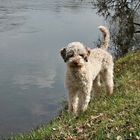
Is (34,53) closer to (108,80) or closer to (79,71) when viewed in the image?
(108,80)

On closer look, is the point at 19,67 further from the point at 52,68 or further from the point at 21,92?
the point at 21,92

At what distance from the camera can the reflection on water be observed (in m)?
13.3

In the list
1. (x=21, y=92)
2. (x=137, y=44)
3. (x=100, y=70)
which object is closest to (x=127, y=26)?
(x=137, y=44)

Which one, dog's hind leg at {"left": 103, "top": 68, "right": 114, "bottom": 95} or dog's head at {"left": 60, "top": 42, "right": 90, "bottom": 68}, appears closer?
dog's head at {"left": 60, "top": 42, "right": 90, "bottom": 68}

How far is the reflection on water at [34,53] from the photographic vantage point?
1327cm

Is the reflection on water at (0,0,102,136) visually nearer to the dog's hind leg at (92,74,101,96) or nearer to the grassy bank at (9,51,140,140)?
the dog's hind leg at (92,74,101,96)

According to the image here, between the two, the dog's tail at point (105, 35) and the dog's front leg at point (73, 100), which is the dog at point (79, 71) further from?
the dog's tail at point (105, 35)

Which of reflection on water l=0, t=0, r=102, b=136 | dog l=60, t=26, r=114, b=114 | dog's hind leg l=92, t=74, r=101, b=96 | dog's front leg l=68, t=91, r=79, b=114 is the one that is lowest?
reflection on water l=0, t=0, r=102, b=136

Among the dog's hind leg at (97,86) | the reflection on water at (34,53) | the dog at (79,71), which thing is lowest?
the reflection on water at (34,53)

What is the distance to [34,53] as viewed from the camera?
66.6 feet

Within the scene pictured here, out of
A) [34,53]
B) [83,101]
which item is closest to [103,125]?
[83,101]

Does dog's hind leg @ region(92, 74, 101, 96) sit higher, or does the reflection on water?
dog's hind leg @ region(92, 74, 101, 96)

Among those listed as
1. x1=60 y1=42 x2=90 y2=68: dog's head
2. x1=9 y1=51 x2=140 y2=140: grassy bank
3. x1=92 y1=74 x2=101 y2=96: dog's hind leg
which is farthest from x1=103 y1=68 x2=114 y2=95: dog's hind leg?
x1=60 y1=42 x2=90 y2=68: dog's head

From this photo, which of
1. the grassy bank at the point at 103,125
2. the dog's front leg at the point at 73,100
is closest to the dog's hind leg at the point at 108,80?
the grassy bank at the point at 103,125
